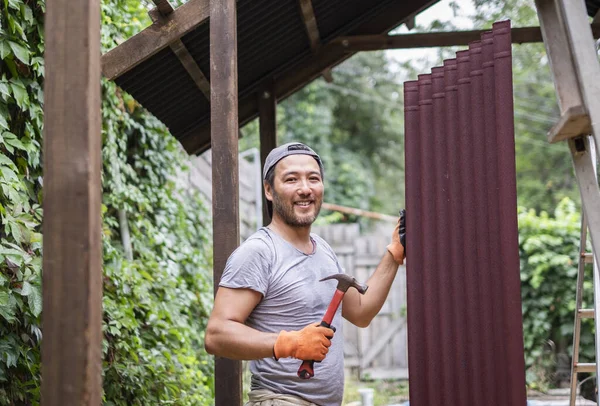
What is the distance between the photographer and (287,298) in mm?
3094

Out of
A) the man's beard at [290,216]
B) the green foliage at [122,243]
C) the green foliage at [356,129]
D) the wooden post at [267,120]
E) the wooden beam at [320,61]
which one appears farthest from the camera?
the green foliage at [356,129]

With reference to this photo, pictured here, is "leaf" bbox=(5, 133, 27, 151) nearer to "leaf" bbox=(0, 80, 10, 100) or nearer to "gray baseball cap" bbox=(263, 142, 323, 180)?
"leaf" bbox=(0, 80, 10, 100)

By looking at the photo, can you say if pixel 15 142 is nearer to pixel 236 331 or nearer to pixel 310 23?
pixel 236 331

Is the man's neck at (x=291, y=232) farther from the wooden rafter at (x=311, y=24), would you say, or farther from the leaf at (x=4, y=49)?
the wooden rafter at (x=311, y=24)

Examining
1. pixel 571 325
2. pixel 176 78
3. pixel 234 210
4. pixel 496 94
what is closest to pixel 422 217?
pixel 496 94

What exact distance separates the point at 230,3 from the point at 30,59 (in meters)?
1.35

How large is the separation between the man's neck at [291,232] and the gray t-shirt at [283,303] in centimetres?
8

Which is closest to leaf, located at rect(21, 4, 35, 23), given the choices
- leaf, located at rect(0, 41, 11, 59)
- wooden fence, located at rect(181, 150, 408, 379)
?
leaf, located at rect(0, 41, 11, 59)

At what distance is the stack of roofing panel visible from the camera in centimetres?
298

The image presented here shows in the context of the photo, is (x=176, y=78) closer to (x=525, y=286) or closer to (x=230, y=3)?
(x=230, y=3)

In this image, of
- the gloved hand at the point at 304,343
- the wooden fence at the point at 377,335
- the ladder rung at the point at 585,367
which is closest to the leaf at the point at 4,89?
the gloved hand at the point at 304,343

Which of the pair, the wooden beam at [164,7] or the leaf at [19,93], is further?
the leaf at [19,93]

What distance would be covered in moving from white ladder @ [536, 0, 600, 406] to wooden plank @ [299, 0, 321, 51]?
7.09ft

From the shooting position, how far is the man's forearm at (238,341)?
9.34 feet
